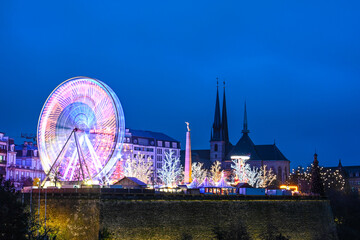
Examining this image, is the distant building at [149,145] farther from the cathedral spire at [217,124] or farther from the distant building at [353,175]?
the distant building at [353,175]

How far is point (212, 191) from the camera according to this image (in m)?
72.1

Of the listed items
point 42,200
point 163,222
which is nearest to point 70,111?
point 42,200

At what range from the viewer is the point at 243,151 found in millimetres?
165125

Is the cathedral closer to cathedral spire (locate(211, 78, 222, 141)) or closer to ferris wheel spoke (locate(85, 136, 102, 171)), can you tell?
cathedral spire (locate(211, 78, 222, 141))

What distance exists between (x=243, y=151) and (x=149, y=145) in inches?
1166

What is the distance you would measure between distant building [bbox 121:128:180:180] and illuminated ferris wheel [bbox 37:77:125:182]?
7719 centimetres

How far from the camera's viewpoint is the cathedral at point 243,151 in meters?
162

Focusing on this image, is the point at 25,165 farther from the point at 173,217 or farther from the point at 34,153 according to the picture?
the point at 173,217

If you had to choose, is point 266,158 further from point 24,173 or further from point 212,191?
point 212,191

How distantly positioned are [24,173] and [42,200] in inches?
2573

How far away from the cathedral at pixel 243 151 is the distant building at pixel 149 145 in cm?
1376

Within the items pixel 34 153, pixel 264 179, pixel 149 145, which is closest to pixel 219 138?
pixel 149 145

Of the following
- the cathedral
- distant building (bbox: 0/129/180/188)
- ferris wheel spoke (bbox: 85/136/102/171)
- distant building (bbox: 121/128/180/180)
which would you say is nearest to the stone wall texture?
ferris wheel spoke (bbox: 85/136/102/171)

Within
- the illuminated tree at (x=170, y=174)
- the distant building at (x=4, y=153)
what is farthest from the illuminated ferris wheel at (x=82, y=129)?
the distant building at (x=4, y=153)
